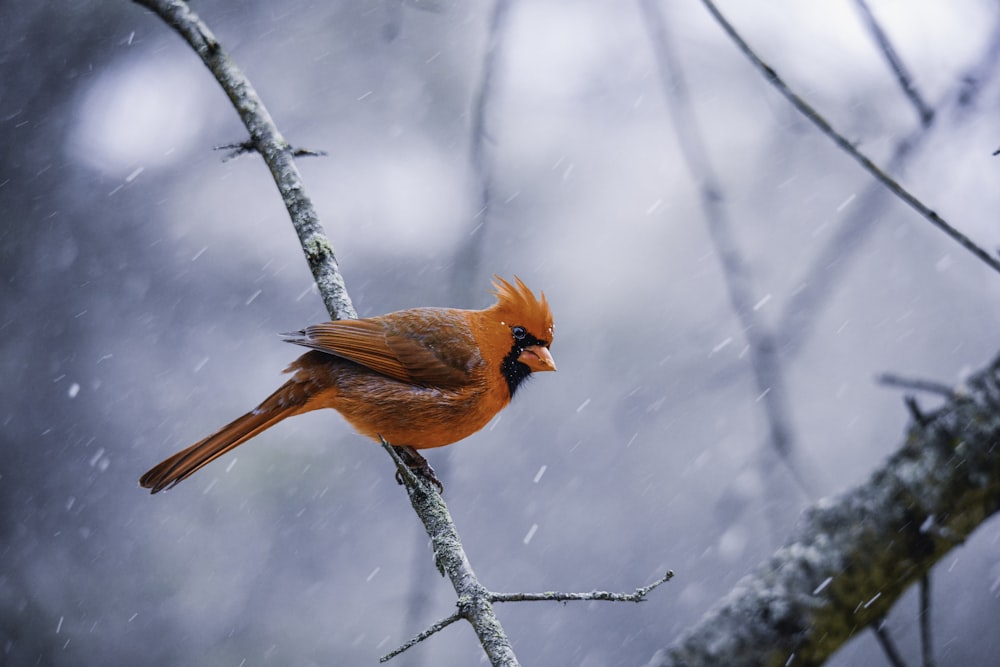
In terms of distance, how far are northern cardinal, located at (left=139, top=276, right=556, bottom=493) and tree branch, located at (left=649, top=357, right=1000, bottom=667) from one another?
1244 mm

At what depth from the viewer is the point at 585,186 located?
5.84 metres

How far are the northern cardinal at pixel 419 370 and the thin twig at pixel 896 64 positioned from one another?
3.70 feet

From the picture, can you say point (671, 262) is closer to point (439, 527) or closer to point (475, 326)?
point (475, 326)

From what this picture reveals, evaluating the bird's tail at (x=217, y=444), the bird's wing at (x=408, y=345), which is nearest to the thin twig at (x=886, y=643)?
the bird's wing at (x=408, y=345)

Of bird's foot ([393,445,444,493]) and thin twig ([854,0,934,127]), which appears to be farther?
bird's foot ([393,445,444,493])

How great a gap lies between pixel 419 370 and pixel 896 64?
5.23ft

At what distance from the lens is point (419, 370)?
288 cm

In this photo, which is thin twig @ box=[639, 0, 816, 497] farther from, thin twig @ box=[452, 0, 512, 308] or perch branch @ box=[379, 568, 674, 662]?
perch branch @ box=[379, 568, 674, 662]

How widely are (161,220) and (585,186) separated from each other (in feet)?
8.71

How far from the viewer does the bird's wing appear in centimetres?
277

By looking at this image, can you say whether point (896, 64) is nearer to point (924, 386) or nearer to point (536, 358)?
point (924, 386)

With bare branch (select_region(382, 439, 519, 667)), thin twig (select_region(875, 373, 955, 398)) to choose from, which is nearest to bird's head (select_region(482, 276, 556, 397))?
bare branch (select_region(382, 439, 519, 667))

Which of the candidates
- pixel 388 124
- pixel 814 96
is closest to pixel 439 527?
pixel 814 96

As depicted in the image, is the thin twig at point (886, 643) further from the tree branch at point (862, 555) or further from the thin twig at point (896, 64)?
the thin twig at point (896, 64)
